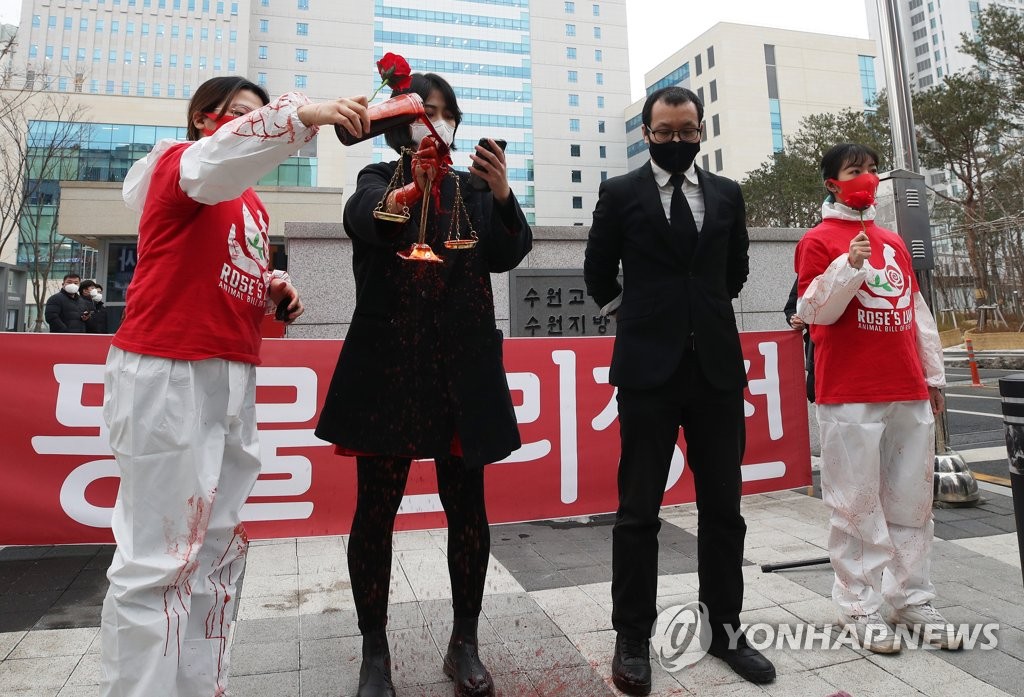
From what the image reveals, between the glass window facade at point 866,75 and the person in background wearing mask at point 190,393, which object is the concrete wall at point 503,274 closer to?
the person in background wearing mask at point 190,393

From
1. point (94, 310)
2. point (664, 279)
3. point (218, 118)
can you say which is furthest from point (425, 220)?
point (94, 310)

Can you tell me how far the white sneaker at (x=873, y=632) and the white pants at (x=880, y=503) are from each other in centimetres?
3

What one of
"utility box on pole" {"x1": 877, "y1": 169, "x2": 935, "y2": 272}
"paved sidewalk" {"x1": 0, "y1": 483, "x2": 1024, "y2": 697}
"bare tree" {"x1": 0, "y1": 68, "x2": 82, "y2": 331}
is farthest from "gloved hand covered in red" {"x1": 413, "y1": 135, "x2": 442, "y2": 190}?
"bare tree" {"x1": 0, "y1": 68, "x2": 82, "y2": 331}

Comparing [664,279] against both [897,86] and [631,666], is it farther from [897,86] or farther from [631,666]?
[897,86]

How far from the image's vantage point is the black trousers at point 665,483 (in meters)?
2.23

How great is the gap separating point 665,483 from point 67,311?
11.3 m

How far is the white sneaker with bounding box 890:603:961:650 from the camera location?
92.4 inches

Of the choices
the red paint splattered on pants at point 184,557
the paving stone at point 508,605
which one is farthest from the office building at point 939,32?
the red paint splattered on pants at point 184,557

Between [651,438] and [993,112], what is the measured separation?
29193 millimetres

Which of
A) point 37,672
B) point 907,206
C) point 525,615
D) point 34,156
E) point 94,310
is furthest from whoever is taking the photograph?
point 34,156

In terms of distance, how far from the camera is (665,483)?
2291 millimetres

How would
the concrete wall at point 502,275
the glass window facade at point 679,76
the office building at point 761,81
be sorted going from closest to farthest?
the concrete wall at point 502,275
the office building at point 761,81
the glass window facade at point 679,76

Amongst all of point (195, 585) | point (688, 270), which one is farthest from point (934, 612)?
point (195, 585)

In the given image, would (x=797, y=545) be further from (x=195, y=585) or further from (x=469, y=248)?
(x=195, y=585)
